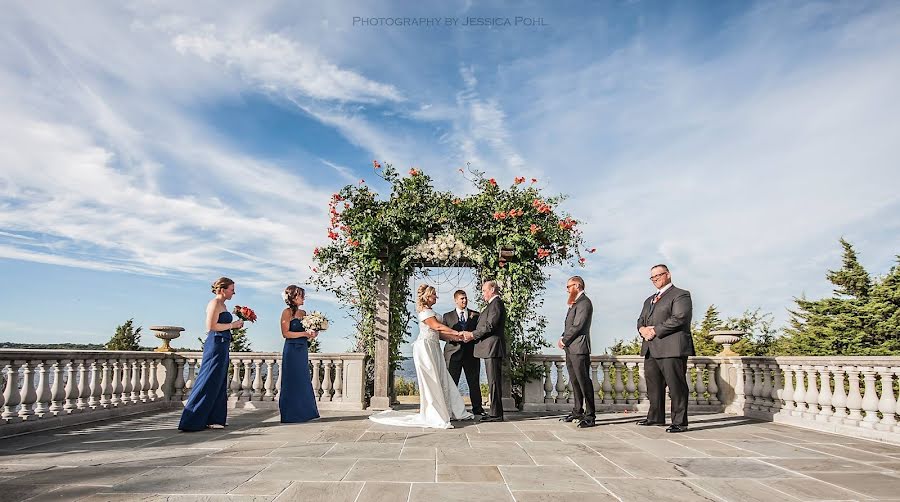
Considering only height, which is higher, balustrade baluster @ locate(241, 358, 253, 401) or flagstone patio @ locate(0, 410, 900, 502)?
balustrade baluster @ locate(241, 358, 253, 401)

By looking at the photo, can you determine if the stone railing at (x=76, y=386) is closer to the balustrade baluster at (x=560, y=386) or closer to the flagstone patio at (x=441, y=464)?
the flagstone patio at (x=441, y=464)

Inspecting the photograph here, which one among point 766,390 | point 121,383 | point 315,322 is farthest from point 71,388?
point 766,390

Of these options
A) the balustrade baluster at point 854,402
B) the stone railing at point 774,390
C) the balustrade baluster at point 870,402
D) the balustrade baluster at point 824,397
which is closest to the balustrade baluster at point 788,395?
the stone railing at point 774,390

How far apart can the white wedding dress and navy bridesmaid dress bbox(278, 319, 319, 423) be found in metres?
0.88

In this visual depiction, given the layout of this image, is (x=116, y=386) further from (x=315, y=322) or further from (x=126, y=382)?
(x=315, y=322)

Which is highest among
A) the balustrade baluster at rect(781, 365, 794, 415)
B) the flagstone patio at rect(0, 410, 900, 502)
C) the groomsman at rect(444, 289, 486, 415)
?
the groomsman at rect(444, 289, 486, 415)

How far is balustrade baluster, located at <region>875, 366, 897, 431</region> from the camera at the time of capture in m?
5.42

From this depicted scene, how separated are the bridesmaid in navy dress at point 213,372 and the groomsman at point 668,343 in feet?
15.1

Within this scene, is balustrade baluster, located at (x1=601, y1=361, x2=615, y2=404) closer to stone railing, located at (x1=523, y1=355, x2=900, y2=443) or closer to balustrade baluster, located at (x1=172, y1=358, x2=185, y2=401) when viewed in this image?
stone railing, located at (x1=523, y1=355, x2=900, y2=443)

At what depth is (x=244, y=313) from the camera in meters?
6.36

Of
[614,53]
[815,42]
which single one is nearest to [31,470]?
[614,53]

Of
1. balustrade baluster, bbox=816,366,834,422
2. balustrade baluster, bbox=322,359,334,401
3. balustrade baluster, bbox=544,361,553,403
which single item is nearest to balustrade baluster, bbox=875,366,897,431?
balustrade baluster, bbox=816,366,834,422

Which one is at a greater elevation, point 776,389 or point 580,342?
point 580,342

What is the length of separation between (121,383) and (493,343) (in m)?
4.94
